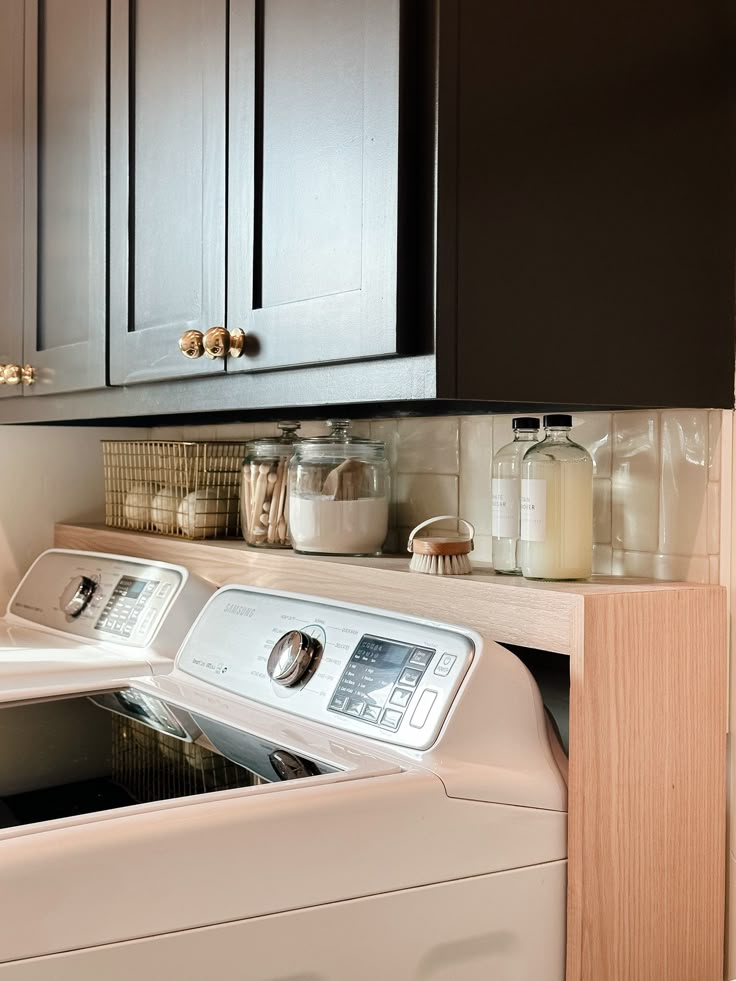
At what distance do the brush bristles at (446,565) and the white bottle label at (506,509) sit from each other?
2.1 inches

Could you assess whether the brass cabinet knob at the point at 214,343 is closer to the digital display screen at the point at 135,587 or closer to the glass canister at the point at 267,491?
the glass canister at the point at 267,491

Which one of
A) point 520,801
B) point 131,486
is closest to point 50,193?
point 131,486

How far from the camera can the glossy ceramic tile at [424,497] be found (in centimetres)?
146

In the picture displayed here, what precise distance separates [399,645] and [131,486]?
98 cm

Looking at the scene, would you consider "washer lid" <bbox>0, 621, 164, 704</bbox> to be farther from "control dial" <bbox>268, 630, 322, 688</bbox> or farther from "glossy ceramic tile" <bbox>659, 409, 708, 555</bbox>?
"glossy ceramic tile" <bbox>659, 409, 708, 555</bbox>

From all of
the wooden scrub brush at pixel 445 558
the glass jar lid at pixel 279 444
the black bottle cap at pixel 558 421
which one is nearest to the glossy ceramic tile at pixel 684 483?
the black bottle cap at pixel 558 421

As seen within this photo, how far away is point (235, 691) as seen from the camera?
4.13 feet

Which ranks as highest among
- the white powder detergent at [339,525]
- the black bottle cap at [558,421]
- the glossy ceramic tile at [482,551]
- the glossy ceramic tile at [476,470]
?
the black bottle cap at [558,421]

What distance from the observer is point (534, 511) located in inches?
43.7

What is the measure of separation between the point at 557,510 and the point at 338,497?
0.37 metres

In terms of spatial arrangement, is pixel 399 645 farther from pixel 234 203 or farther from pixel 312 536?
pixel 234 203

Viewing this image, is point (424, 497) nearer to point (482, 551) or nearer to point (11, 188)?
point (482, 551)

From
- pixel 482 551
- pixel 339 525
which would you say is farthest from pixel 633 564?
pixel 339 525

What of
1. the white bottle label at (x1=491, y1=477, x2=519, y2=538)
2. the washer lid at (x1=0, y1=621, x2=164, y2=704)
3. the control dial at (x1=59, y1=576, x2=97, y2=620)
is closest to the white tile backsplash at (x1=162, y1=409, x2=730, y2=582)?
the white bottle label at (x1=491, y1=477, x2=519, y2=538)
